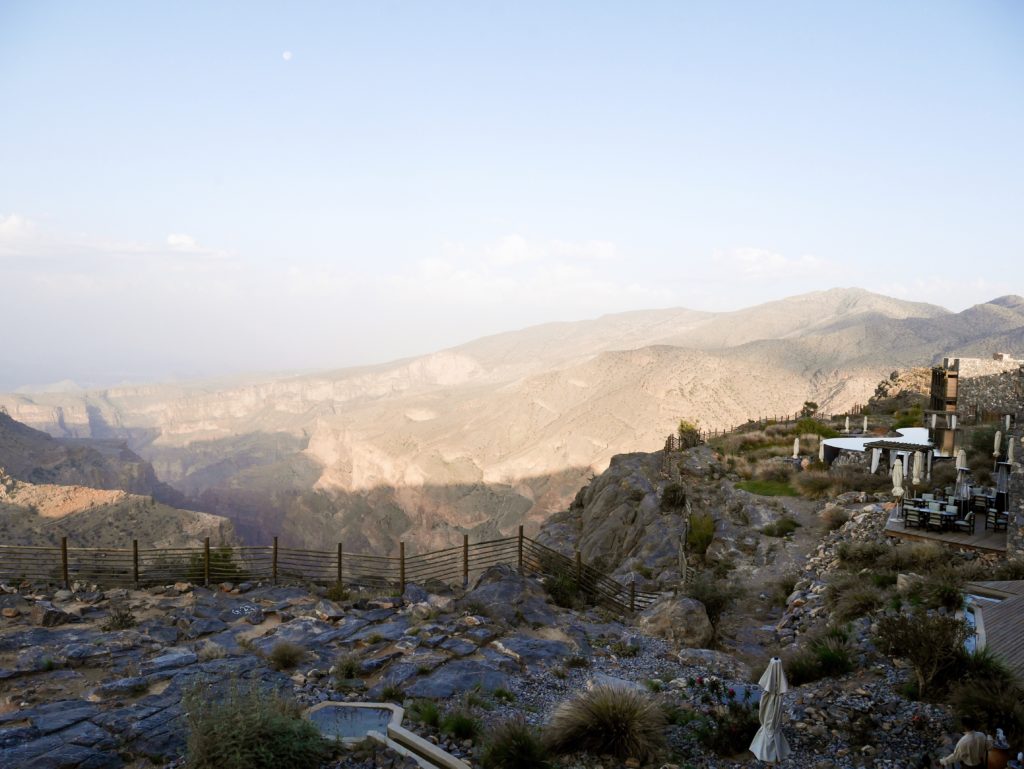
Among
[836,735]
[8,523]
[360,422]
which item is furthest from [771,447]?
[360,422]

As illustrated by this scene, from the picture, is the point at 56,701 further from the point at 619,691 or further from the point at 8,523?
the point at 8,523

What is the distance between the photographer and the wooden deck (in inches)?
481

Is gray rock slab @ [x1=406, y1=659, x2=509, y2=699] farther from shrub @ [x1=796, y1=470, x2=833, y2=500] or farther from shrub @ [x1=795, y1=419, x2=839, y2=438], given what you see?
shrub @ [x1=795, y1=419, x2=839, y2=438]

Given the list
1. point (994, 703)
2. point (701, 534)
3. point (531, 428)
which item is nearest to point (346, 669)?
point (994, 703)

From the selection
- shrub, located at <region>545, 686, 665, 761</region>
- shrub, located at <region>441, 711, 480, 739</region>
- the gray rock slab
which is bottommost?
Answer: the gray rock slab

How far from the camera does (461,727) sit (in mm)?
7133

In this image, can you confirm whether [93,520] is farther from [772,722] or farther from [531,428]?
[531,428]

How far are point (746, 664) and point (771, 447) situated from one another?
795 inches

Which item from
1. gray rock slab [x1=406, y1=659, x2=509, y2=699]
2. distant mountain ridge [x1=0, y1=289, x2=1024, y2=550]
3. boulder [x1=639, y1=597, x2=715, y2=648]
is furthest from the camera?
distant mountain ridge [x1=0, y1=289, x2=1024, y2=550]

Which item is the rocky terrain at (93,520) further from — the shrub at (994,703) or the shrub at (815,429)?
the shrub at (994,703)

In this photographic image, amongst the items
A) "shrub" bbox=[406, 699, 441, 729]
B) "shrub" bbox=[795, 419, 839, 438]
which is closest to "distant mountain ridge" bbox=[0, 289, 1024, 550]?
"shrub" bbox=[795, 419, 839, 438]

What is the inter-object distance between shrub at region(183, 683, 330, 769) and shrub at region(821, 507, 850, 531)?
1486 cm

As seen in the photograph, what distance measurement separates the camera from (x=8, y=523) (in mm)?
32656

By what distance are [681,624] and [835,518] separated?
7564 mm
